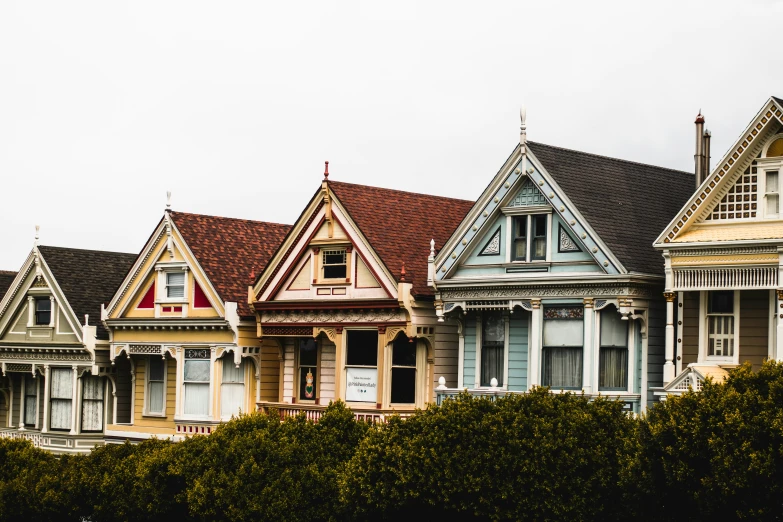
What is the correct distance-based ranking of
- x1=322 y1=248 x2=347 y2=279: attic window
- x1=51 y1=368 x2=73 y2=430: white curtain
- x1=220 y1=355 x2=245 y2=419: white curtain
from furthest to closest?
x1=51 y1=368 x2=73 y2=430: white curtain → x1=220 y1=355 x2=245 y2=419: white curtain → x1=322 y1=248 x2=347 y2=279: attic window

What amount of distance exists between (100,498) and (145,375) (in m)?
8.22

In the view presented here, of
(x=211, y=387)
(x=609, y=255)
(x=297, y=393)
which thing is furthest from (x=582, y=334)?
(x=211, y=387)

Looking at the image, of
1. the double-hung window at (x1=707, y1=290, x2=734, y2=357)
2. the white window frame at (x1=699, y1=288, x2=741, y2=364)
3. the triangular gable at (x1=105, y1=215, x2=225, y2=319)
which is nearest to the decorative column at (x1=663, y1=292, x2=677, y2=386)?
the white window frame at (x1=699, y1=288, x2=741, y2=364)

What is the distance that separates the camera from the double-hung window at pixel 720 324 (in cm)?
3700

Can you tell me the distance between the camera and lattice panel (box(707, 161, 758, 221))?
118ft

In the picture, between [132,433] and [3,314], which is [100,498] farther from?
[3,314]

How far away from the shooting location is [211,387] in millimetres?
48281

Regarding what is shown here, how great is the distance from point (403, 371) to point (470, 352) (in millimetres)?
2629

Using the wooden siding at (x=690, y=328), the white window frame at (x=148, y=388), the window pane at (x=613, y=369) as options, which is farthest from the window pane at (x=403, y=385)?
the white window frame at (x=148, y=388)

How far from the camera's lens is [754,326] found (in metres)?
36.6

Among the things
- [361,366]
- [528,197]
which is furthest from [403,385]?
[528,197]

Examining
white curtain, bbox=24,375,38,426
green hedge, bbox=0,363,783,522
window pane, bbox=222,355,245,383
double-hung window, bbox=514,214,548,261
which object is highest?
double-hung window, bbox=514,214,548,261

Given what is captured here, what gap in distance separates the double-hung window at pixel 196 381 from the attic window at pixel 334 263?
5753 mm

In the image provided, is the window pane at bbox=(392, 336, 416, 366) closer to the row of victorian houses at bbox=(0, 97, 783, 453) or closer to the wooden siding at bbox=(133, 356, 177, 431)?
the row of victorian houses at bbox=(0, 97, 783, 453)
